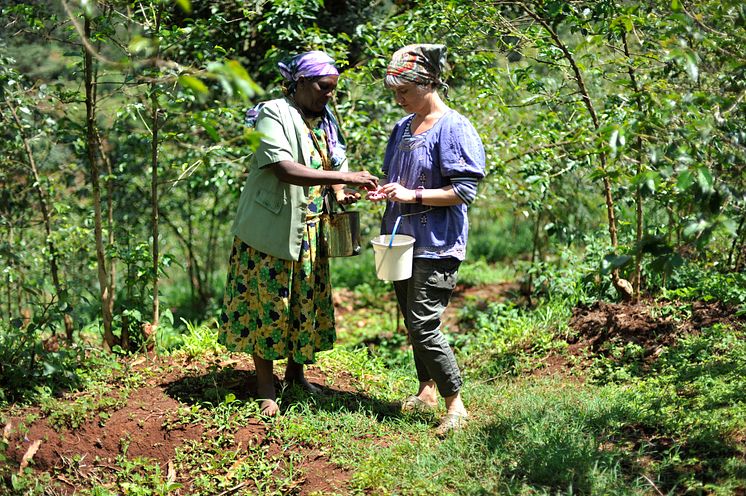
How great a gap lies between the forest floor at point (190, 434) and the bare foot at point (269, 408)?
0.05 m

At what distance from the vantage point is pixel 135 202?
7227 mm

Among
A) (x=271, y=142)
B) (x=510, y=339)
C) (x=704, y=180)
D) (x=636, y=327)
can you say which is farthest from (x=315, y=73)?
(x=636, y=327)

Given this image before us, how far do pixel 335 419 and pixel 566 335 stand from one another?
1972 mm

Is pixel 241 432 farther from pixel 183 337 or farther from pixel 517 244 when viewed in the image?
pixel 517 244

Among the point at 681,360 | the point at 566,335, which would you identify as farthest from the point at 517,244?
the point at 681,360

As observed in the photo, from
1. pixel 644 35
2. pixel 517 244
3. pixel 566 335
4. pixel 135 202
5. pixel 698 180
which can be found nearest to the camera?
pixel 698 180

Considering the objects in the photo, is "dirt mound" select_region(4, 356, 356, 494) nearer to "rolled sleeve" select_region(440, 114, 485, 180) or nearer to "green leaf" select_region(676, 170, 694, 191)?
"rolled sleeve" select_region(440, 114, 485, 180)

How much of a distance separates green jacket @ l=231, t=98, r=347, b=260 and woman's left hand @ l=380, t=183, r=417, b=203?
0.48 metres

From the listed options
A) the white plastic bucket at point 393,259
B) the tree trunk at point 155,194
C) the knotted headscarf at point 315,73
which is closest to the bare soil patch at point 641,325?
the white plastic bucket at point 393,259

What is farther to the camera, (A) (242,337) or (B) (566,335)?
(B) (566,335)

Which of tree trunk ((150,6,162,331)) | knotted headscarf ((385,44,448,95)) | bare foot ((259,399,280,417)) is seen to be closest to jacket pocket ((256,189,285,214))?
knotted headscarf ((385,44,448,95))

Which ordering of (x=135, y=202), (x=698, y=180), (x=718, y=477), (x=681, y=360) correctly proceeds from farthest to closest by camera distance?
(x=135, y=202) < (x=681, y=360) < (x=718, y=477) < (x=698, y=180)

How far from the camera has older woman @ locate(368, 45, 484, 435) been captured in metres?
3.73

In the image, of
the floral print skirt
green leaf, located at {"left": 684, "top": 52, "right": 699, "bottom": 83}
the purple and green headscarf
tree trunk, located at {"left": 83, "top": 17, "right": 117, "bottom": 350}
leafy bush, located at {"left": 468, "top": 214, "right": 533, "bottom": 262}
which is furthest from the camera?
leafy bush, located at {"left": 468, "top": 214, "right": 533, "bottom": 262}
